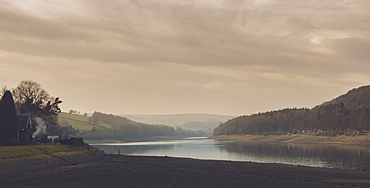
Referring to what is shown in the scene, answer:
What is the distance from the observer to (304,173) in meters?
70.8

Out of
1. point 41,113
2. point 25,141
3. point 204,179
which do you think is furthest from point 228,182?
point 41,113

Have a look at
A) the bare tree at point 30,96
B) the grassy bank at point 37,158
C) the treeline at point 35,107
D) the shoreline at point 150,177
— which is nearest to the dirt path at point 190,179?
the shoreline at point 150,177

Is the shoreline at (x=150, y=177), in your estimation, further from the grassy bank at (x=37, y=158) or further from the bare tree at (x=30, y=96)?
the bare tree at (x=30, y=96)

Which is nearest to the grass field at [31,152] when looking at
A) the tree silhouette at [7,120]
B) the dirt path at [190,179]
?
the tree silhouette at [7,120]

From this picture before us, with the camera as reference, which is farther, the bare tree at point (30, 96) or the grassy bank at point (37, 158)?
the bare tree at point (30, 96)

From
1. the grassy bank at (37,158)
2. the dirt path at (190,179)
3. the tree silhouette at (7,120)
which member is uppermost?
the tree silhouette at (7,120)

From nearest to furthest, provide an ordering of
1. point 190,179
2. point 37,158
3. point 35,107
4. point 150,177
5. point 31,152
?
point 190,179, point 150,177, point 37,158, point 31,152, point 35,107

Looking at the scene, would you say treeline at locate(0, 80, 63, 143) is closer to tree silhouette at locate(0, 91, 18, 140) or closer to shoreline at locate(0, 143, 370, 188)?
tree silhouette at locate(0, 91, 18, 140)

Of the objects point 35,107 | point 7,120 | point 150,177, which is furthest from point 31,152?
point 35,107

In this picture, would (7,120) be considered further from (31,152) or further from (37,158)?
(37,158)

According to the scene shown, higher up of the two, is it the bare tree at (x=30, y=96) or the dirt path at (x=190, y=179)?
the bare tree at (x=30, y=96)

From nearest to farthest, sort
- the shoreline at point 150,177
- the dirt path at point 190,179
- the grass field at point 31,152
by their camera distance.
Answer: the dirt path at point 190,179 < the shoreline at point 150,177 < the grass field at point 31,152

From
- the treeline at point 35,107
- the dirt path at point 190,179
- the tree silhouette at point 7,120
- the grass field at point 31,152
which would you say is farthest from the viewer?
the treeline at point 35,107

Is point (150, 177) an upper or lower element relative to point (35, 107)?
lower
